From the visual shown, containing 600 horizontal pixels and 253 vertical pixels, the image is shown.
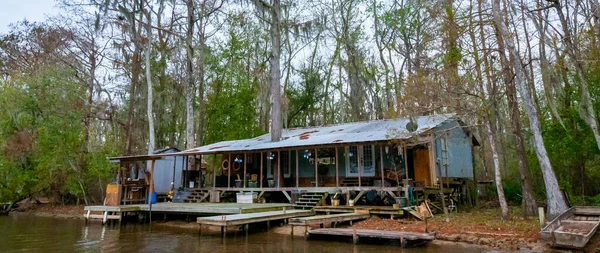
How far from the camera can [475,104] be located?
12.0 meters

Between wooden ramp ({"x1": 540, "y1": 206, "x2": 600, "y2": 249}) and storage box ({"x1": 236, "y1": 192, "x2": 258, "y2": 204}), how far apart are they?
10427 mm

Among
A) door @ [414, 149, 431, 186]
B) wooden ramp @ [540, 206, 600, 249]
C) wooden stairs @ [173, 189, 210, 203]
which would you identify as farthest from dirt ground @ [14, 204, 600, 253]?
wooden stairs @ [173, 189, 210, 203]

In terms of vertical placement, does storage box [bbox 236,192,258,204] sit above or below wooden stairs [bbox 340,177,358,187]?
below

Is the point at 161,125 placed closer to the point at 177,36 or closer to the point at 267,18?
the point at 177,36

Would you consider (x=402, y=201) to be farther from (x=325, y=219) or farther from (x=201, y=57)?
(x=201, y=57)

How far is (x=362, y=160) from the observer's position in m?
16.1

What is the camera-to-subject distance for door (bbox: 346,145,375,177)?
15852 mm

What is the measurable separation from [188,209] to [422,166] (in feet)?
29.7

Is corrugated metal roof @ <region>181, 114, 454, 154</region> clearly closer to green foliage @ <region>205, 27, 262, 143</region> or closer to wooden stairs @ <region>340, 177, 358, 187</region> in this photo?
wooden stairs @ <region>340, 177, 358, 187</region>

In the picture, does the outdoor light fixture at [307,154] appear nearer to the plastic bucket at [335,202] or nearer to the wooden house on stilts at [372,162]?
the wooden house on stilts at [372,162]

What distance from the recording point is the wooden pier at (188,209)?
1334 centimetres

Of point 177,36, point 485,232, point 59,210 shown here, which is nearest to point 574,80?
point 485,232

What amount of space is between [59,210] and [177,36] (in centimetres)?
1134

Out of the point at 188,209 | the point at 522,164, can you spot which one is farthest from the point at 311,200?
the point at 522,164
